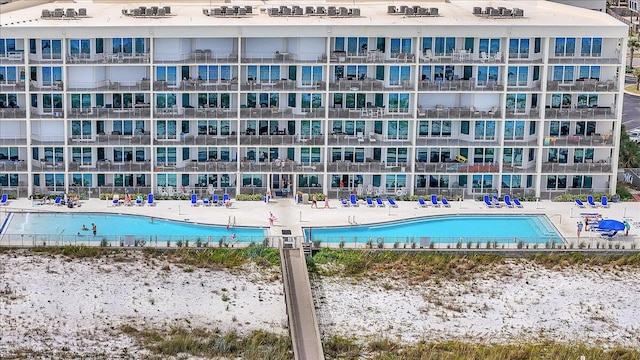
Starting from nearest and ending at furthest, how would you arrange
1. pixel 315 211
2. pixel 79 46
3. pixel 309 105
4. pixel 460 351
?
pixel 460 351, pixel 315 211, pixel 79 46, pixel 309 105

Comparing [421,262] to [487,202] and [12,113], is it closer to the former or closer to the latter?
[487,202]

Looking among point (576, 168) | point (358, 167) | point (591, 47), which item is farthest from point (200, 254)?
point (591, 47)

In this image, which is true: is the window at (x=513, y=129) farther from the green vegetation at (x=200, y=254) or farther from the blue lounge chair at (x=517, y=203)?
the green vegetation at (x=200, y=254)

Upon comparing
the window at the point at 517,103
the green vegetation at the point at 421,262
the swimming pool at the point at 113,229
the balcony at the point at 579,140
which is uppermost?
the window at the point at 517,103

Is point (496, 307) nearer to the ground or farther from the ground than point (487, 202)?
nearer to the ground

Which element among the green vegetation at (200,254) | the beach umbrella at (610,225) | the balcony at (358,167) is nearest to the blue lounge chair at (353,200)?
the balcony at (358,167)

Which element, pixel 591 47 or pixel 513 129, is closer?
pixel 591 47

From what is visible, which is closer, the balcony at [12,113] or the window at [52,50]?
the window at [52,50]

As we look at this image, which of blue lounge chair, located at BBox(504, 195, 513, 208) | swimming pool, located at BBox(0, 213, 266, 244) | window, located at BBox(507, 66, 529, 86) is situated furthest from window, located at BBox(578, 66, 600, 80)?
swimming pool, located at BBox(0, 213, 266, 244)
